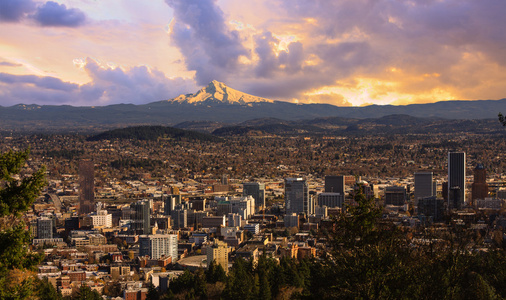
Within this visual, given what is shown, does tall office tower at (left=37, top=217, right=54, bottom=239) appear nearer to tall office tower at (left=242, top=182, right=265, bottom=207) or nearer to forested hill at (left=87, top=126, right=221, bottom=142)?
tall office tower at (left=242, top=182, right=265, bottom=207)

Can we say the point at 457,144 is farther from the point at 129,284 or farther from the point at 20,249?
the point at 20,249

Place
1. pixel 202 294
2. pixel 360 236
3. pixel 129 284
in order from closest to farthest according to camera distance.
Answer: pixel 360 236 → pixel 202 294 → pixel 129 284

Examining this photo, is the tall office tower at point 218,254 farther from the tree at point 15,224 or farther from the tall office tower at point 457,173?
the tall office tower at point 457,173

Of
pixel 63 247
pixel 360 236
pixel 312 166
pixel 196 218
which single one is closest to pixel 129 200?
pixel 196 218

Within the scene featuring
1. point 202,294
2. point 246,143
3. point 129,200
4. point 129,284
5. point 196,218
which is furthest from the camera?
point 246,143

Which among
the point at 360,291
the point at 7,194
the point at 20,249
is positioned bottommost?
the point at 360,291

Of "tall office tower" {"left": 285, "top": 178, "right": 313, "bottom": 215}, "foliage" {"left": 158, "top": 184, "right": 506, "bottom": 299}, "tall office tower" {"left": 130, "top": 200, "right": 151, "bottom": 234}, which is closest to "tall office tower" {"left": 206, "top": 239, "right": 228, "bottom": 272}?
"tall office tower" {"left": 130, "top": 200, "right": 151, "bottom": 234}
